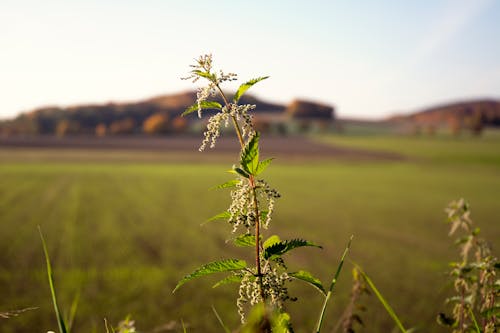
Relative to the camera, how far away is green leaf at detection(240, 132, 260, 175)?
117 cm

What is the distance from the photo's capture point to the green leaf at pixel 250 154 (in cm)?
117

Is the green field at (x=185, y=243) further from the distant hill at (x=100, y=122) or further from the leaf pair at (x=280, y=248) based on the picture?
the distant hill at (x=100, y=122)

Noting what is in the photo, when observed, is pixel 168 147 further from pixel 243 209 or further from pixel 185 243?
pixel 243 209

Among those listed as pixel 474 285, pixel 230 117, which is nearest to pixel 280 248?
pixel 230 117

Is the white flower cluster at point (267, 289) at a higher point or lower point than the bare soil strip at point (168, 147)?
higher

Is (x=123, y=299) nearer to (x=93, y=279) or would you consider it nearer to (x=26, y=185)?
(x=93, y=279)

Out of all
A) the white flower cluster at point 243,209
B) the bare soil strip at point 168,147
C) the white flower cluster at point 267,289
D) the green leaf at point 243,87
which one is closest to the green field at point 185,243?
the white flower cluster at point 267,289

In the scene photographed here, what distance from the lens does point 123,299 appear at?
25.5 ft

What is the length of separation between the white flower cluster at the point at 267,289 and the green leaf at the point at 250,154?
358 millimetres

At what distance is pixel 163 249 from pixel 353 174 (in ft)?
72.2

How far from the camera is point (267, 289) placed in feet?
4.05

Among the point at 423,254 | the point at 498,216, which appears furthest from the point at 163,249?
the point at 498,216

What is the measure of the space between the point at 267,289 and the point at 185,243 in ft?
35.6

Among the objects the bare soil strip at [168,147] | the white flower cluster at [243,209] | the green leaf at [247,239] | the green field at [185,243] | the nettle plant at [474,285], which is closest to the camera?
the white flower cluster at [243,209]
